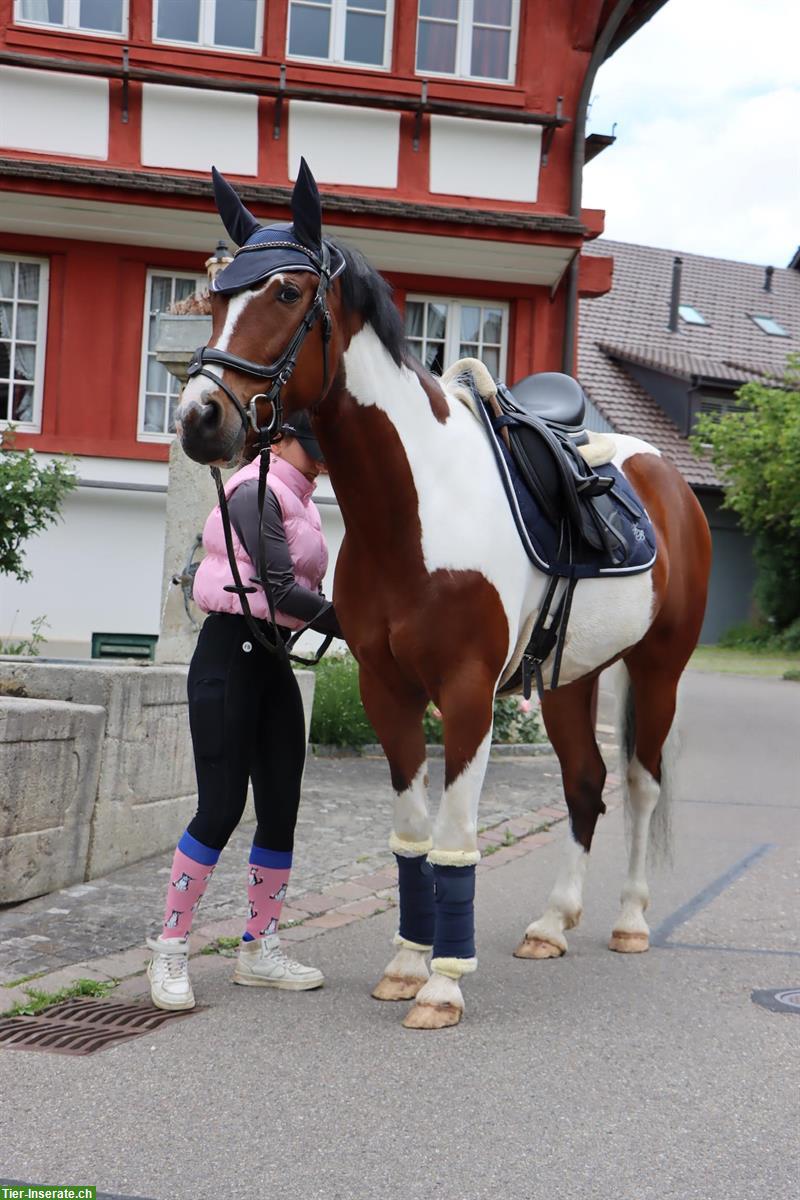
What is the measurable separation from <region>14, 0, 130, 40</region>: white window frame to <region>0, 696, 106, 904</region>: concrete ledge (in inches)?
372

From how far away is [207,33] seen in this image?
13039 mm

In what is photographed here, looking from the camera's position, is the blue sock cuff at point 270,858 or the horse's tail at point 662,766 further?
the horse's tail at point 662,766

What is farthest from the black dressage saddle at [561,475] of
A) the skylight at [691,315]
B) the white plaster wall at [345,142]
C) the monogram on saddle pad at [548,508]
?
the skylight at [691,315]

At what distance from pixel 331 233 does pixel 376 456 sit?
9004mm

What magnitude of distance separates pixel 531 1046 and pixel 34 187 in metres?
10.6

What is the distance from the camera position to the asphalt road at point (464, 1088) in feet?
9.53

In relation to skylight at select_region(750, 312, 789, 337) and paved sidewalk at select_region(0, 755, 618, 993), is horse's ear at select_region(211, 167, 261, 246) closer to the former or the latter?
paved sidewalk at select_region(0, 755, 618, 993)

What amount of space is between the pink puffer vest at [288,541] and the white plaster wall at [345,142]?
9.51 m

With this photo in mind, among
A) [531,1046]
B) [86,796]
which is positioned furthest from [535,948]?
[86,796]

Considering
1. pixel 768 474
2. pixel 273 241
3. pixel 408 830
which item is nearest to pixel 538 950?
pixel 408 830

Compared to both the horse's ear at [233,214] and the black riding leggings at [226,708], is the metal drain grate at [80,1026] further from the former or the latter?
the horse's ear at [233,214]

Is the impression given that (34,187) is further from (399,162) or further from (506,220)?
(506,220)

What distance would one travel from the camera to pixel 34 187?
1236 cm

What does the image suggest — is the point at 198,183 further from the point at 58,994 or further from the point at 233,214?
the point at 58,994
